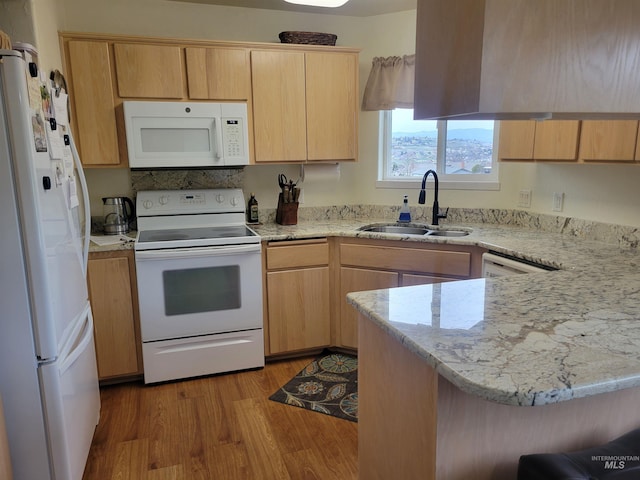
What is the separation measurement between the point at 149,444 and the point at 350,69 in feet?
8.59

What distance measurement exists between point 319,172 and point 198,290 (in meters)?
1.26

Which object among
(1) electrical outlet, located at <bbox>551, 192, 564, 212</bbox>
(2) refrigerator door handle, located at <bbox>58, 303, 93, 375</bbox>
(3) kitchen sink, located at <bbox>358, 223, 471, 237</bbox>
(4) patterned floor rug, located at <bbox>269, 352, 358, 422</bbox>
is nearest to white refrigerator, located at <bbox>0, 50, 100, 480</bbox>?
(2) refrigerator door handle, located at <bbox>58, 303, 93, 375</bbox>

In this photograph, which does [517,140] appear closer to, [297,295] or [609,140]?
[609,140]

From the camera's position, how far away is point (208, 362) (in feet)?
9.09

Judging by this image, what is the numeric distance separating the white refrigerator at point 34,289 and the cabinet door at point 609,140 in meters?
2.40

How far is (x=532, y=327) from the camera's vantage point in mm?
1173

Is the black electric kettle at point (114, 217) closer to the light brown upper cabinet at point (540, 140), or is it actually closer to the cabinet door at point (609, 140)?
the light brown upper cabinet at point (540, 140)

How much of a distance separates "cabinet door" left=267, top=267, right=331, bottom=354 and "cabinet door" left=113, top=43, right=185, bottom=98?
1.34 meters

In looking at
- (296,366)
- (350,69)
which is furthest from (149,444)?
(350,69)

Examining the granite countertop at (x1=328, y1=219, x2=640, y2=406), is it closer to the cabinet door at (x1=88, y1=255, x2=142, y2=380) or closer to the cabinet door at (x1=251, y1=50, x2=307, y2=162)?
the cabinet door at (x1=88, y1=255, x2=142, y2=380)

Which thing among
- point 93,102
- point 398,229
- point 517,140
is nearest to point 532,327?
point 517,140

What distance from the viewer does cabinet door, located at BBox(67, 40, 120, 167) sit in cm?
260

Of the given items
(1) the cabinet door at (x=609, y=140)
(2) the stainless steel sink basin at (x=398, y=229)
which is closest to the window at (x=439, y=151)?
(2) the stainless steel sink basin at (x=398, y=229)

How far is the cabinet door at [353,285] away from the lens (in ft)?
9.41
